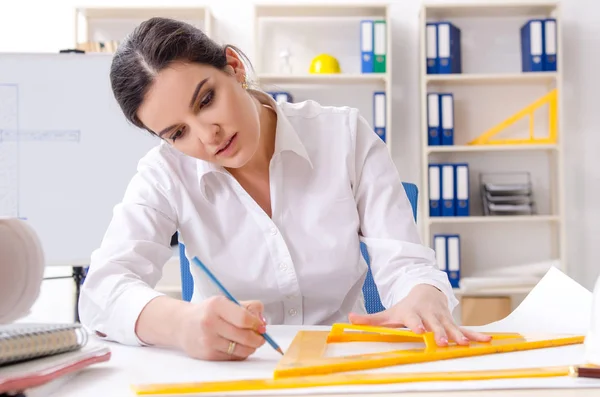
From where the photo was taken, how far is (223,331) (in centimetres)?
83

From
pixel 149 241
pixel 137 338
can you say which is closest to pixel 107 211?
pixel 149 241

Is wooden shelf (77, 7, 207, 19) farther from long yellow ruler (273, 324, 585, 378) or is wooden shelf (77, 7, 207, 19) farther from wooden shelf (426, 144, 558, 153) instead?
long yellow ruler (273, 324, 585, 378)

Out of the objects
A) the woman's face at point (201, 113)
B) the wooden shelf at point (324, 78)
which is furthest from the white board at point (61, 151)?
the woman's face at point (201, 113)

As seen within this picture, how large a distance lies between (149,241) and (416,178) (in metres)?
2.76

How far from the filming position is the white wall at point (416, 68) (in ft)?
12.4

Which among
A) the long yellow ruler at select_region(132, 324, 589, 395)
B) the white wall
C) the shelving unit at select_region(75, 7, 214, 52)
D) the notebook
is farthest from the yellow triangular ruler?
the notebook

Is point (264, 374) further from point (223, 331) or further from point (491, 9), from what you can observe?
point (491, 9)

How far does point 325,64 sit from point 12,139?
1.71 meters

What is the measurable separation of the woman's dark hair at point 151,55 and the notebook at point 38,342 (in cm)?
49

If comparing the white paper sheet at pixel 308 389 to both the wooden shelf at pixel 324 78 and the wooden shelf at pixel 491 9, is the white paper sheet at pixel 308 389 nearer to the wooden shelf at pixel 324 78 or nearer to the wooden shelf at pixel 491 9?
the wooden shelf at pixel 324 78

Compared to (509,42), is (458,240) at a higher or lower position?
lower

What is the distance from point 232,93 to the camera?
1.16 metres

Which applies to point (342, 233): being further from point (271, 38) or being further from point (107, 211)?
point (271, 38)

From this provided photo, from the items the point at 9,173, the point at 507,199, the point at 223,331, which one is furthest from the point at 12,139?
the point at 507,199
